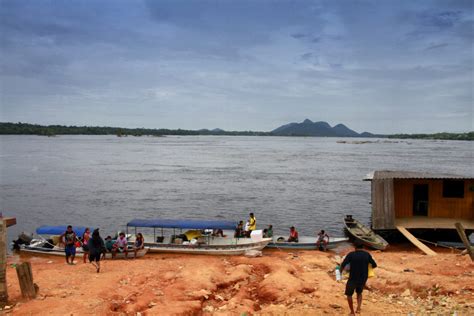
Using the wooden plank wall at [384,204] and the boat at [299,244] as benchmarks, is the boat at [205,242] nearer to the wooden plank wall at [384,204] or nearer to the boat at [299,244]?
the boat at [299,244]

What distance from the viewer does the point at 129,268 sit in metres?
17.6

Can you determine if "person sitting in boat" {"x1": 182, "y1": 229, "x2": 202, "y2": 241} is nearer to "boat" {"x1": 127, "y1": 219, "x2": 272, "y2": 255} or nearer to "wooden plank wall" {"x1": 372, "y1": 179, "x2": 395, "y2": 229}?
"boat" {"x1": 127, "y1": 219, "x2": 272, "y2": 255}

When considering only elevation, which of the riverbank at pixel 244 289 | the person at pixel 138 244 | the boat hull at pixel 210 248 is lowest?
the boat hull at pixel 210 248

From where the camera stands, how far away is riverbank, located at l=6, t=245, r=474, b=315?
11.8 metres

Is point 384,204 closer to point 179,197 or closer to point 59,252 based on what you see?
point 59,252

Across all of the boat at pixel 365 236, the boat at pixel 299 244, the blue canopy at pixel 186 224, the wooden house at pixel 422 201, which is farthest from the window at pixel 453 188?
the blue canopy at pixel 186 224

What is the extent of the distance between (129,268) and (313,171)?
55.3 m

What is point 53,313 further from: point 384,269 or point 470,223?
point 470,223

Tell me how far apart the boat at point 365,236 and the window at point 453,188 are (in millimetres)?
4666

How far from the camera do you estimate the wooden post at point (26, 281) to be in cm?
1254

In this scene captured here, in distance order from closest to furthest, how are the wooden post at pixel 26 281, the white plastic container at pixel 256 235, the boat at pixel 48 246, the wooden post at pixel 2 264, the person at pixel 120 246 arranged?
the wooden post at pixel 2 264 < the wooden post at pixel 26 281 < the person at pixel 120 246 < the white plastic container at pixel 256 235 < the boat at pixel 48 246

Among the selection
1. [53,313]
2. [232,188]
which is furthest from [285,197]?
[53,313]

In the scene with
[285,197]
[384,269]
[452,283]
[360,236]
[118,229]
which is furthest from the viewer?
[285,197]

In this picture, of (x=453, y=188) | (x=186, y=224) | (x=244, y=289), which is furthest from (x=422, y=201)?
(x=244, y=289)
